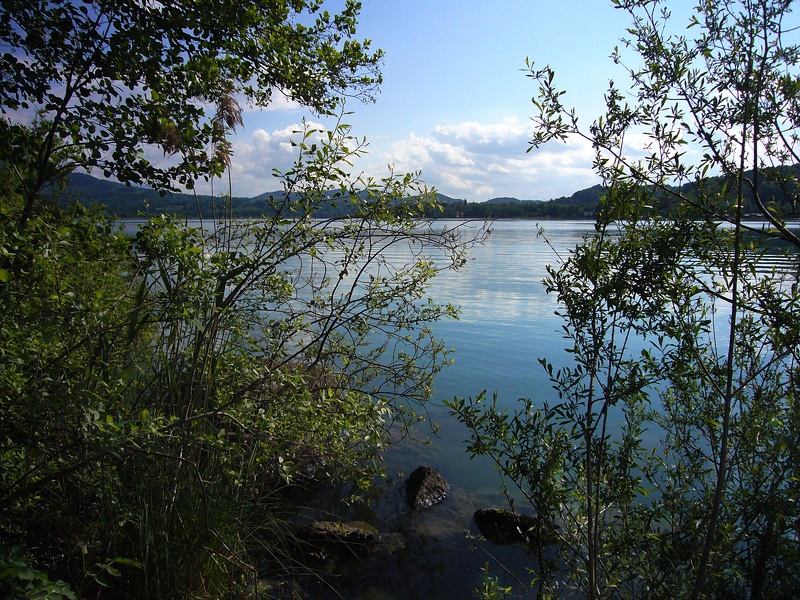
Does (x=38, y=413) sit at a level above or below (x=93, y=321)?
below

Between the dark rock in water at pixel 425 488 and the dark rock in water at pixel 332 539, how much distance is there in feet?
3.44

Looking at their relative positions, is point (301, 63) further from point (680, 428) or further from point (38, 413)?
point (680, 428)

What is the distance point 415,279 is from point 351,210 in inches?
31.1

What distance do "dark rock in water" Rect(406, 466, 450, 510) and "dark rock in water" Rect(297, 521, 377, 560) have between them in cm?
105

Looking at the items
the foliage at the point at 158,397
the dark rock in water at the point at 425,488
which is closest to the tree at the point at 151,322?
the foliage at the point at 158,397

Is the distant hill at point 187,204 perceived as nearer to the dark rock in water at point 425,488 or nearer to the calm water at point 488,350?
the calm water at point 488,350

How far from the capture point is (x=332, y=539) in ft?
18.4


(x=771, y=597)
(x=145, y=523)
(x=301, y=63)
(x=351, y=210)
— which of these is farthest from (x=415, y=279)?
(x=771, y=597)

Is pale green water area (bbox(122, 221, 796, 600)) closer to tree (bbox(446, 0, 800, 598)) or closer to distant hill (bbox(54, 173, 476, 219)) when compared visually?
tree (bbox(446, 0, 800, 598))

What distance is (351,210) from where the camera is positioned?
4.09 m

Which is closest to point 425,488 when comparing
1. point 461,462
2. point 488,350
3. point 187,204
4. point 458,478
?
point 458,478

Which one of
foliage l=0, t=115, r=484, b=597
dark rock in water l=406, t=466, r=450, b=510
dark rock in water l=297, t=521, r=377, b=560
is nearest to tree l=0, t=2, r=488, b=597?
foliage l=0, t=115, r=484, b=597

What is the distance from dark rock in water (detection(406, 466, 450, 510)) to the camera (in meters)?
6.76

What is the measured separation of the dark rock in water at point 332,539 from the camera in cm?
552
